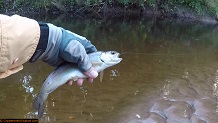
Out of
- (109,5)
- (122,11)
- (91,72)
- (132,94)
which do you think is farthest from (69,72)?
(122,11)

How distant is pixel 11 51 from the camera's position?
183 centimetres

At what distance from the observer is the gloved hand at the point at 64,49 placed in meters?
2.09

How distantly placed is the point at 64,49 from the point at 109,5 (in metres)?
25.0

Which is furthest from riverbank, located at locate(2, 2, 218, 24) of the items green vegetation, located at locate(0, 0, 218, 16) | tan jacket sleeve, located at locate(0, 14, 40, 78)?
tan jacket sleeve, located at locate(0, 14, 40, 78)

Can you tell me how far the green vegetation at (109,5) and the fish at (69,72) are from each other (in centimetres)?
2168

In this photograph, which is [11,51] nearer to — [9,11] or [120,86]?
[120,86]

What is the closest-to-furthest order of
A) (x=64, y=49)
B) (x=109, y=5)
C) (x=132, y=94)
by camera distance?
1. (x=64, y=49)
2. (x=132, y=94)
3. (x=109, y=5)

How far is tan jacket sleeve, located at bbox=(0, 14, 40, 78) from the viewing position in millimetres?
1807

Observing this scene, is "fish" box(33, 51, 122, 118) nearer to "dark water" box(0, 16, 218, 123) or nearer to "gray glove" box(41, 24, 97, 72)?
"gray glove" box(41, 24, 97, 72)

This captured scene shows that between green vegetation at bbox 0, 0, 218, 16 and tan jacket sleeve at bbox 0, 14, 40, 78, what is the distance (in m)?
22.4

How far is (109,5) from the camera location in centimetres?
2678

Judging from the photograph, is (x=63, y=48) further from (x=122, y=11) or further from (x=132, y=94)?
(x=122, y=11)

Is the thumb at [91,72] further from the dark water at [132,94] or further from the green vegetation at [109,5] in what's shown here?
the green vegetation at [109,5]

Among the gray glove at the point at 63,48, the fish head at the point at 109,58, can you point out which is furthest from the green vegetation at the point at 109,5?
the gray glove at the point at 63,48
